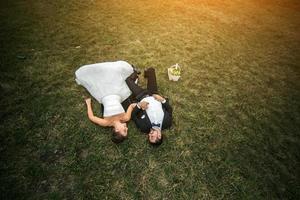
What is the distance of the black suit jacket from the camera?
4.59 metres

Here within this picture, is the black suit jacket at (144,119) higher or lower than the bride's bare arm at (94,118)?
higher

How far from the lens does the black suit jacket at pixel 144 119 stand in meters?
4.59

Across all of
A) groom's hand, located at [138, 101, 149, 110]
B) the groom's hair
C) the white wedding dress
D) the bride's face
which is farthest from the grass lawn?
groom's hand, located at [138, 101, 149, 110]

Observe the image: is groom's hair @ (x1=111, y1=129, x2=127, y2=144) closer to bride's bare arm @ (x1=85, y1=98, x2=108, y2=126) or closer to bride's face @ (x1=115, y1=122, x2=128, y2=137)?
bride's face @ (x1=115, y1=122, x2=128, y2=137)

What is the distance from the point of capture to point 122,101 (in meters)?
5.02

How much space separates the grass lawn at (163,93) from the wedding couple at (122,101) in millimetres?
270

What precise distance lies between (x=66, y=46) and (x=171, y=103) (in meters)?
3.27

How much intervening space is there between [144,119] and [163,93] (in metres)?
1.15

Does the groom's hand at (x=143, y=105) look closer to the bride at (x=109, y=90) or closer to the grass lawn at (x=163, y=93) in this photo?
the bride at (x=109, y=90)

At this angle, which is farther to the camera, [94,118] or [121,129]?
[94,118]

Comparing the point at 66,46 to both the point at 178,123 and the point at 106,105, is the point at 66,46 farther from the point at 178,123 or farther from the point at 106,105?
the point at 178,123

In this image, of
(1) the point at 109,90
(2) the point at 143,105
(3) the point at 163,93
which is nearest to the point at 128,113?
(2) the point at 143,105

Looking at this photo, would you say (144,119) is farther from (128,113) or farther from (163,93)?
(163,93)

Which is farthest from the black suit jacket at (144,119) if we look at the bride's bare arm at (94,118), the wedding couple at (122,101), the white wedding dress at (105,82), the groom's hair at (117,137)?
the bride's bare arm at (94,118)
